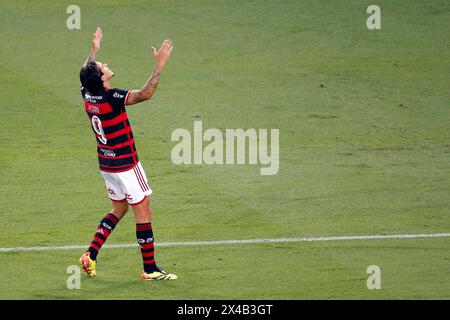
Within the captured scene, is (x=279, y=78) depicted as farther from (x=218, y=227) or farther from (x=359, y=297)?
(x=359, y=297)

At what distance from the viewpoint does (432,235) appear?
1382 centimetres

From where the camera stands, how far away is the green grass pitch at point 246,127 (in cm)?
1262

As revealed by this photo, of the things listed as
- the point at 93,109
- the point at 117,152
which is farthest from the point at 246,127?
the point at 93,109

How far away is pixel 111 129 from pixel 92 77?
1.97ft

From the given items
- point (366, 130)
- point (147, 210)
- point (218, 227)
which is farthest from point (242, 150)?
point (147, 210)

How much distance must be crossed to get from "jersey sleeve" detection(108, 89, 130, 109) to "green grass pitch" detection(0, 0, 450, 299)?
1.88m

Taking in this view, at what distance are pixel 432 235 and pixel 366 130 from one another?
5.19 metres

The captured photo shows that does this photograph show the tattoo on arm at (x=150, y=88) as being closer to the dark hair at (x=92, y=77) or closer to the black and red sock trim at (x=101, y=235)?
the dark hair at (x=92, y=77)

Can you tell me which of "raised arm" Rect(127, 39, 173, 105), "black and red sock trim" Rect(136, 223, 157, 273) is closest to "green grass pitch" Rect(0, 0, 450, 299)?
"black and red sock trim" Rect(136, 223, 157, 273)

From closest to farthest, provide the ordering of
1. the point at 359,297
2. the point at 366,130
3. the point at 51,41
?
the point at 359,297 < the point at 366,130 < the point at 51,41

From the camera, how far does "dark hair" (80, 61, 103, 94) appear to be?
12.0 m

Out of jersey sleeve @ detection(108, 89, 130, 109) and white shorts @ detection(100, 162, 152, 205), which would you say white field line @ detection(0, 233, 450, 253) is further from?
jersey sleeve @ detection(108, 89, 130, 109)

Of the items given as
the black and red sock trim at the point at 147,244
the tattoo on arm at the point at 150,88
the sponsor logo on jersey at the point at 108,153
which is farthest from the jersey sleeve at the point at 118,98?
the black and red sock trim at the point at 147,244

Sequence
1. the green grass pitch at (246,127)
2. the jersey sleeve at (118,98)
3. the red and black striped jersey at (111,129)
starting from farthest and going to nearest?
the green grass pitch at (246,127) → the red and black striped jersey at (111,129) → the jersey sleeve at (118,98)
